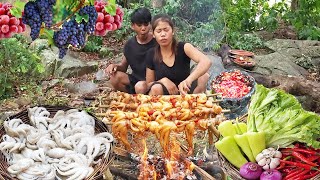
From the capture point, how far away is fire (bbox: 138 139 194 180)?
4.91 metres

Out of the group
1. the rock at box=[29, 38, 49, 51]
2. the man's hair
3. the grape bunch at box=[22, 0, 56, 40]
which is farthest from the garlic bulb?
the rock at box=[29, 38, 49, 51]

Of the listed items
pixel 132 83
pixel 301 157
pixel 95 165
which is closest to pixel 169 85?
pixel 132 83

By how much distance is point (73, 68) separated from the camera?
8.68 metres

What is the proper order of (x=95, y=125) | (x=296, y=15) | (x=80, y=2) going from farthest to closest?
(x=296, y=15)
(x=95, y=125)
(x=80, y=2)

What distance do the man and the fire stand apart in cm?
130

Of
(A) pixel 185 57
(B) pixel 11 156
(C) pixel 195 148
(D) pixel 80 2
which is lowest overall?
(C) pixel 195 148

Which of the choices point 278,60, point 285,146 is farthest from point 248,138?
point 278,60

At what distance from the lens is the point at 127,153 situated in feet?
17.1

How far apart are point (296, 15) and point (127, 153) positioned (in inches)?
255

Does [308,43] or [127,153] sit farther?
[308,43]

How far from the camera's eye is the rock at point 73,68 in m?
8.60

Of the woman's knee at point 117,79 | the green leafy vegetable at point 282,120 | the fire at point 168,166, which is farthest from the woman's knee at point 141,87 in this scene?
the green leafy vegetable at point 282,120

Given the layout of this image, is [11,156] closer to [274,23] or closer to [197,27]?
[197,27]

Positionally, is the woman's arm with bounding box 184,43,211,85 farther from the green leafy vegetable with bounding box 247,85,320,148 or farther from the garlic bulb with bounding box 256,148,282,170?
the garlic bulb with bounding box 256,148,282,170
